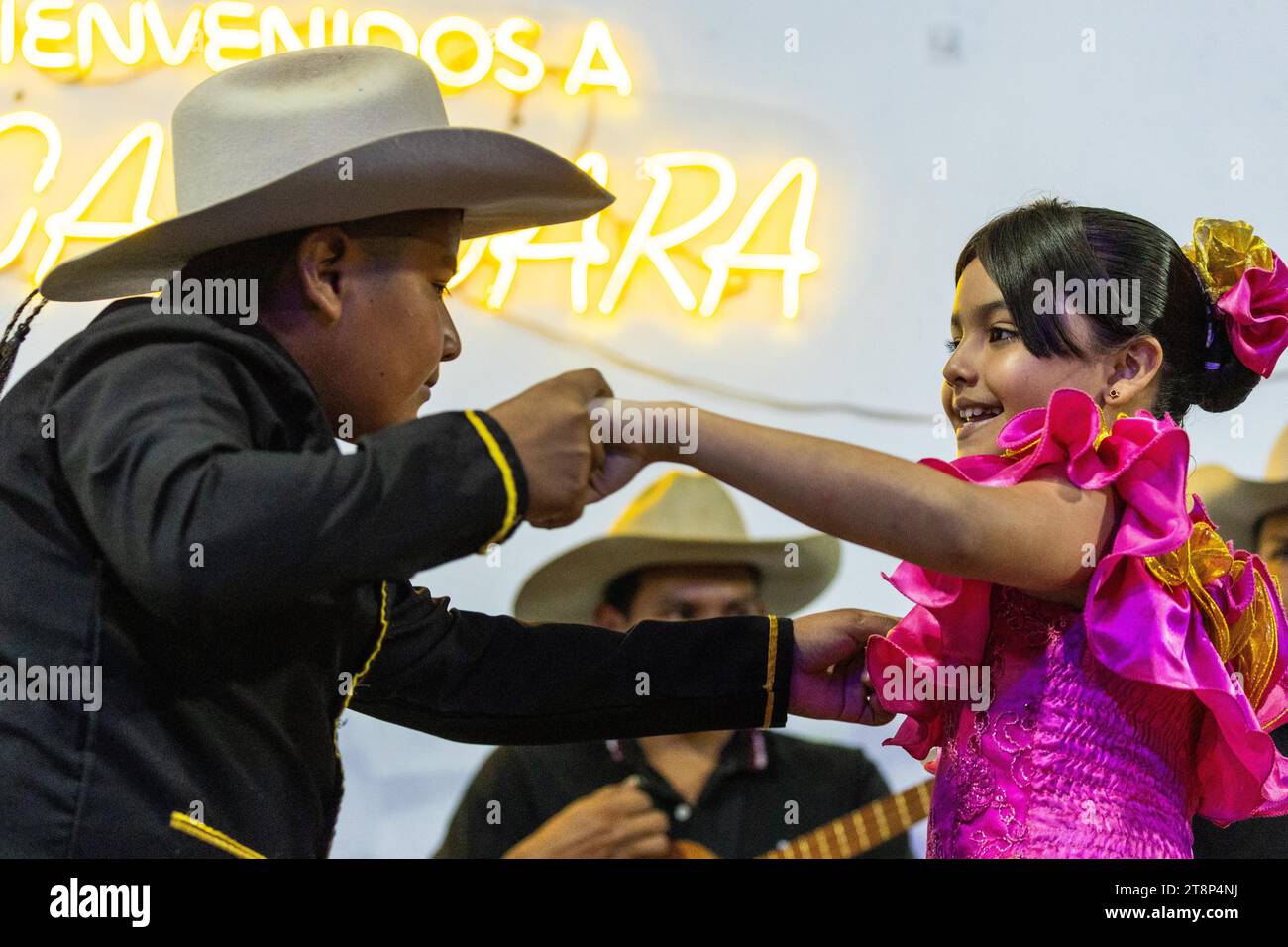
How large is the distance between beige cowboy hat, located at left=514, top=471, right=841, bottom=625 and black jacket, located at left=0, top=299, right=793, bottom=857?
1462 millimetres

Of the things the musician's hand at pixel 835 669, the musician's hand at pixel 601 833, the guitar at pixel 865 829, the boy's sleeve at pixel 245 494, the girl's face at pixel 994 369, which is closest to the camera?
the boy's sleeve at pixel 245 494

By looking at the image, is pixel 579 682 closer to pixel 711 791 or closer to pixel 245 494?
pixel 245 494

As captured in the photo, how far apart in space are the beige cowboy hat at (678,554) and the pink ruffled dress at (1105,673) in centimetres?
140

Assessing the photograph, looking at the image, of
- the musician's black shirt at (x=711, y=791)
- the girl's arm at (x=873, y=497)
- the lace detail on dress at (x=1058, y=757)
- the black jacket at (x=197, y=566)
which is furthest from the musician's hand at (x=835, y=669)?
the musician's black shirt at (x=711, y=791)

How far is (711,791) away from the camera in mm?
2932

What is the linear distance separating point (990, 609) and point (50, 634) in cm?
96

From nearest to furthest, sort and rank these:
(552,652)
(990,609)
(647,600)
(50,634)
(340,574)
Answer: (340,574), (50,634), (990,609), (552,652), (647,600)

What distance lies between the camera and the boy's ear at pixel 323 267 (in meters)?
1.47

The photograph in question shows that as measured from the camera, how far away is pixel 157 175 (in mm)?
3348

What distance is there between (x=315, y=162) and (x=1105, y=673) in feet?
3.12

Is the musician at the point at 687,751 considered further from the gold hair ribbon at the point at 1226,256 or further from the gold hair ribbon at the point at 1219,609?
the gold hair ribbon at the point at 1226,256

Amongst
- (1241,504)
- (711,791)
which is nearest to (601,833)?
(711,791)
